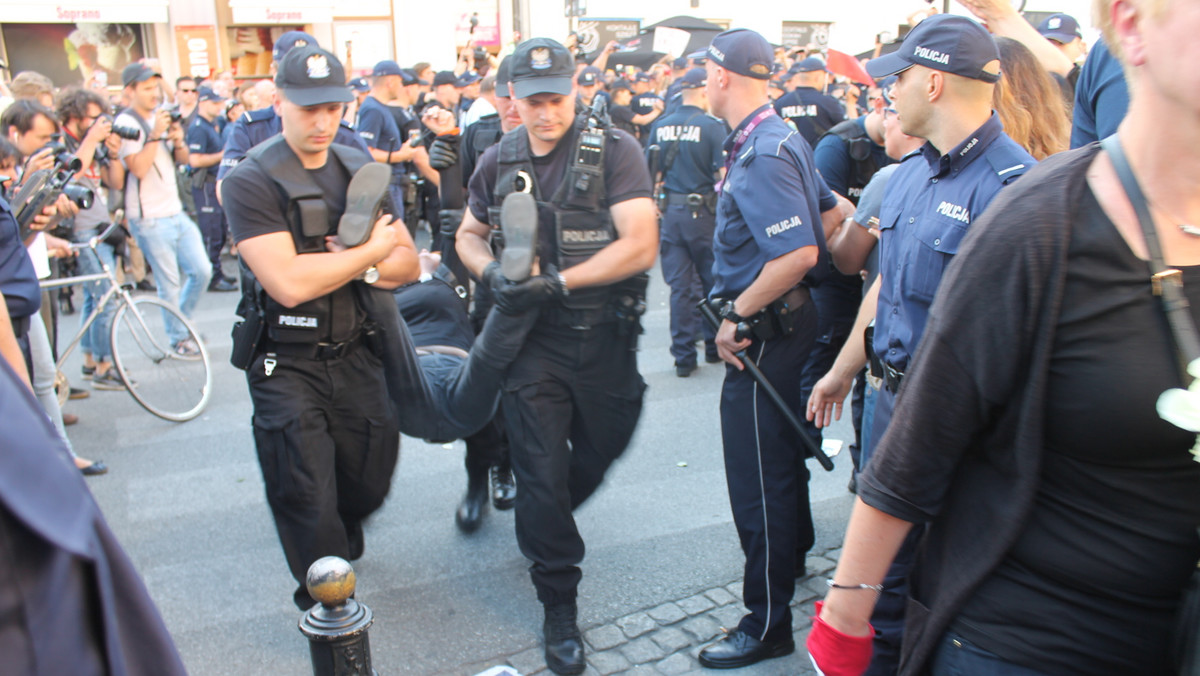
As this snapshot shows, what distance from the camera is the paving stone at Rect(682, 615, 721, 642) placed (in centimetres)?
338

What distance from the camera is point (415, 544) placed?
4.21 metres

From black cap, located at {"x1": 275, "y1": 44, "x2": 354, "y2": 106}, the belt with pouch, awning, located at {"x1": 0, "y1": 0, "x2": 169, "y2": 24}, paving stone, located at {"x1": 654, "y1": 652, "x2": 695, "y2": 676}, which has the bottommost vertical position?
paving stone, located at {"x1": 654, "y1": 652, "x2": 695, "y2": 676}

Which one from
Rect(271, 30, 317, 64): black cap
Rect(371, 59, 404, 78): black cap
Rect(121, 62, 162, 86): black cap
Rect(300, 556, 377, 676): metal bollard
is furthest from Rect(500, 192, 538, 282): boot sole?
Rect(371, 59, 404, 78): black cap

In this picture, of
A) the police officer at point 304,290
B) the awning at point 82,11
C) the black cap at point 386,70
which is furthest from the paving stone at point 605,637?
the awning at point 82,11

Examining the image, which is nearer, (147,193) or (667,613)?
(667,613)

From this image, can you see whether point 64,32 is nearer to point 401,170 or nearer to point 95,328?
point 401,170

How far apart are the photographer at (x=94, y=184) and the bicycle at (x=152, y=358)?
0.36 ft

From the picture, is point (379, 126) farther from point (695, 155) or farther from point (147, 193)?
point (695, 155)

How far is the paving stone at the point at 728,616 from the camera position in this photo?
346 centimetres

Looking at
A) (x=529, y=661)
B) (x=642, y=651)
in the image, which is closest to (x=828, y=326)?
(x=642, y=651)

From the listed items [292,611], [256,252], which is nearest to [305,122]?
[256,252]

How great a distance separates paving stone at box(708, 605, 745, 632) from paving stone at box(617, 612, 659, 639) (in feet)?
0.78

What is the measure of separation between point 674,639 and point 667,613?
0.18m

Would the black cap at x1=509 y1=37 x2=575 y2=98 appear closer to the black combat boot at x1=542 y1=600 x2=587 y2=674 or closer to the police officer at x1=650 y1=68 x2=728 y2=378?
the black combat boot at x1=542 y1=600 x2=587 y2=674
